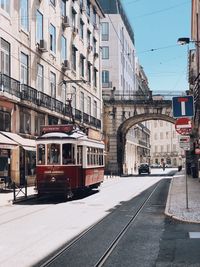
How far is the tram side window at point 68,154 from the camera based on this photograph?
2150cm

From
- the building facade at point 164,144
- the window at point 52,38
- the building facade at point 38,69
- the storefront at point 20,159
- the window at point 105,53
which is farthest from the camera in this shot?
the building facade at point 164,144

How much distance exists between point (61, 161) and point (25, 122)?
40.4 feet

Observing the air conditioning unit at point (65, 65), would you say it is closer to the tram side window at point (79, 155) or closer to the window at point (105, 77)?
the tram side window at point (79, 155)

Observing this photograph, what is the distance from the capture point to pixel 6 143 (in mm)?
25641

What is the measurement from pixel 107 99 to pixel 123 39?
61.7 feet

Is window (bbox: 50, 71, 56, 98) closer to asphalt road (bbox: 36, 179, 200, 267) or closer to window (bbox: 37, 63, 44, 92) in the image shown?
window (bbox: 37, 63, 44, 92)

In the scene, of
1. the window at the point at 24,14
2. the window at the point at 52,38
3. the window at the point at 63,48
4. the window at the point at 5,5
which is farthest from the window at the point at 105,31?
the window at the point at 5,5

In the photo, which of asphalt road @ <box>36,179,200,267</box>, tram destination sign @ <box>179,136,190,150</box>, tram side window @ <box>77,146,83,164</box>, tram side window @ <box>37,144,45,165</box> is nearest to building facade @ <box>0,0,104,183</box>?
tram side window @ <box>37,144,45,165</box>

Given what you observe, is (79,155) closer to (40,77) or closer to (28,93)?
(28,93)

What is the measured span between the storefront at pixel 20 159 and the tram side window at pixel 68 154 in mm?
6163

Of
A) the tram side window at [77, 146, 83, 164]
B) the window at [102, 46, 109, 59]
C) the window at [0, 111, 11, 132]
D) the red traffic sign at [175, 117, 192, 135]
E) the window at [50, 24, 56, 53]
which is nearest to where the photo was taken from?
the red traffic sign at [175, 117, 192, 135]

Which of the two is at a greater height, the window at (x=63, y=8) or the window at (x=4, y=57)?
the window at (x=63, y=8)

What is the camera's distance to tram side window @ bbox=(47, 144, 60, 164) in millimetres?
21516

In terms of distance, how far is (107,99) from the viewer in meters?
63.1
